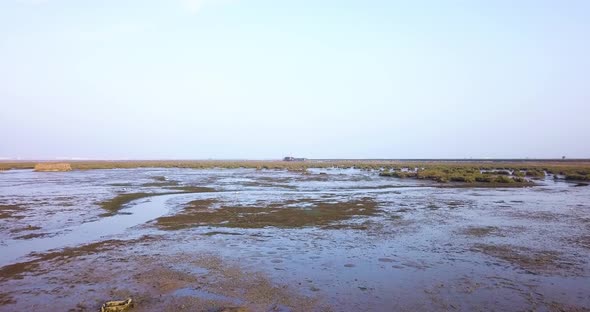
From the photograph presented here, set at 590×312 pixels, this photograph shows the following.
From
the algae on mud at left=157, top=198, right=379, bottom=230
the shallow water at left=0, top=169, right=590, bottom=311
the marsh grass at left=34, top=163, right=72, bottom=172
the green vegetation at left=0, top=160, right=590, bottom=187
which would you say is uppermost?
the marsh grass at left=34, top=163, right=72, bottom=172

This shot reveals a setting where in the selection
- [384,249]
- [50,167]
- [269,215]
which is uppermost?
[50,167]

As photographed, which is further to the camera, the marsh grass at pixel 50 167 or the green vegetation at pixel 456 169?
the marsh grass at pixel 50 167

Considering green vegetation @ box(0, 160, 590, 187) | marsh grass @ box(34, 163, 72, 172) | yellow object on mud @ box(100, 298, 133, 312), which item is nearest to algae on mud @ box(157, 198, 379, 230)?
yellow object on mud @ box(100, 298, 133, 312)

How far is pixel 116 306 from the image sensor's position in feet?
22.5

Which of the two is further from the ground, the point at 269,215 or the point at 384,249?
the point at 269,215

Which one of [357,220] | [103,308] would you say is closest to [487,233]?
[357,220]

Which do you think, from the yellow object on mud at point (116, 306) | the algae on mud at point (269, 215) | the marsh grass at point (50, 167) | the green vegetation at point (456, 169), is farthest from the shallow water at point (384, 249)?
the marsh grass at point (50, 167)

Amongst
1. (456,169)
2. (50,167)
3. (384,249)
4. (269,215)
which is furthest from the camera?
(50,167)

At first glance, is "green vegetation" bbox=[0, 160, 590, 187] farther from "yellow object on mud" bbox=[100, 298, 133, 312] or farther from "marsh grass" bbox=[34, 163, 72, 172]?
"yellow object on mud" bbox=[100, 298, 133, 312]

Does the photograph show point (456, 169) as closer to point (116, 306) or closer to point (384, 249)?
point (384, 249)

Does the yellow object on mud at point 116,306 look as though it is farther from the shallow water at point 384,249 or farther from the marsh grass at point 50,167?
the marsh grass at point 50,167

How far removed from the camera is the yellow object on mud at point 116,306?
6.78 meters

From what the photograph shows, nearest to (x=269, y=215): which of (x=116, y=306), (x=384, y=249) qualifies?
(x=384, y=249)

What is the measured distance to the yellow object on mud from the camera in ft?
22.2
